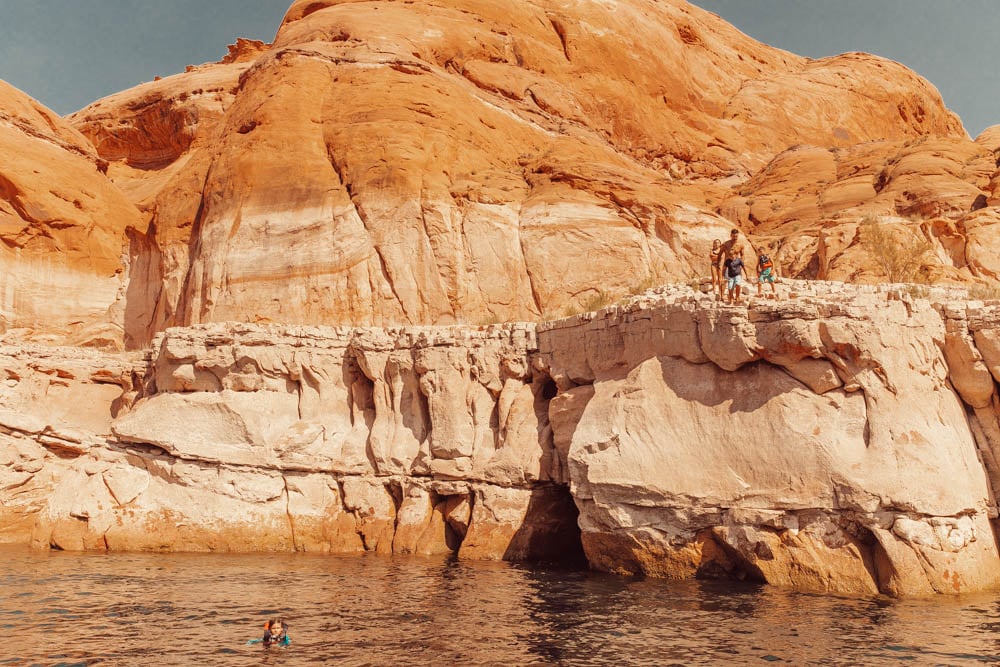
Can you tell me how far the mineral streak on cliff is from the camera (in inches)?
614

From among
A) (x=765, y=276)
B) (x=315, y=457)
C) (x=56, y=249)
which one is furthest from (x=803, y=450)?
(x=56, y=249)

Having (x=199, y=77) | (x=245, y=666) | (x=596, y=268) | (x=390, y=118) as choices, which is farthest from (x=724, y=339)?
(x=199, y=77)

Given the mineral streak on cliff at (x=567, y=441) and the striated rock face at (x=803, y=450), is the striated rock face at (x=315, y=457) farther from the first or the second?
the striated rock face at (x=803, y=450)

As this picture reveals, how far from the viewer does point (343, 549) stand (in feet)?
70.9

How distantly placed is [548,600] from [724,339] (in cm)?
576

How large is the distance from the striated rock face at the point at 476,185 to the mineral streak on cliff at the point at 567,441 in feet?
14.1

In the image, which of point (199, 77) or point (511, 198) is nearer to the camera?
point (511, 198)

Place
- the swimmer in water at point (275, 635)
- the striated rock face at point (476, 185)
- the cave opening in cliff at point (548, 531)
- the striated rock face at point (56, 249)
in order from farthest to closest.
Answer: the striated rock face at point (56, 249) < the striated rock face at point (476, 185) < the cave opening in cliff at point (548, 531) < the swimmer in water at point (275, 635)

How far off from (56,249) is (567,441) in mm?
23971

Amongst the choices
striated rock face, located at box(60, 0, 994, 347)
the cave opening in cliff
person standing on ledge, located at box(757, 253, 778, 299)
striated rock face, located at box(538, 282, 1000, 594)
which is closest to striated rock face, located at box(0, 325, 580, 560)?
the cave opening in cliff

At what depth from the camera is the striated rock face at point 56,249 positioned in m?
33.1

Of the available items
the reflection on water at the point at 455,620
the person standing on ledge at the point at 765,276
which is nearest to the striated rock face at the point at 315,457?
the reflection on water at the point at 455,620

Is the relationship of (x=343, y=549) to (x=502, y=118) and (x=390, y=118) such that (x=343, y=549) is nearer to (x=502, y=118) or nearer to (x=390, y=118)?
(x=390, y=118)

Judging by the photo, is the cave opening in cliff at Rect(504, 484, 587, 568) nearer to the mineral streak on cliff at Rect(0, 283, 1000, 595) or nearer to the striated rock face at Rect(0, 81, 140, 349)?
the mineral streak on cliff at Rect(0, 283, 1000, 595)
